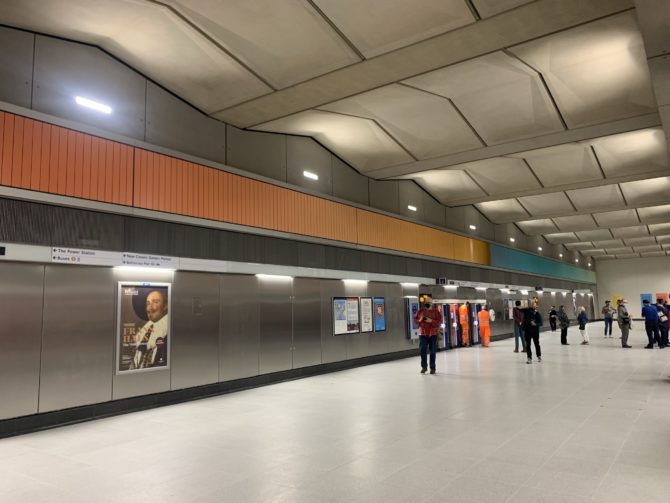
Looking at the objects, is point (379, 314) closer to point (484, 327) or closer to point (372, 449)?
point (484, 327)

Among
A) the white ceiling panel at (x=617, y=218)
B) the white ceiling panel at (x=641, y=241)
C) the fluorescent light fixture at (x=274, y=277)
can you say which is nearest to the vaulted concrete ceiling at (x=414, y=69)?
the fluorescent light fixture at (x=274, y=277)

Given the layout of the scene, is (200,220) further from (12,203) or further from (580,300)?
(580,300)

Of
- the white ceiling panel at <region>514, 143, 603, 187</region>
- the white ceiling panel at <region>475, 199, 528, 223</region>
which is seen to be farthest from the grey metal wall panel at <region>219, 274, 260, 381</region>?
the white ceiling panel at <region>475, 199, 528, 223</region>

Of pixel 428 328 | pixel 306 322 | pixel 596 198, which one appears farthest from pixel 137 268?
pixel 596 198

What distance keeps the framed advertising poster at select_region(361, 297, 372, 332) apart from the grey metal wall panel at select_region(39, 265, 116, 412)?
6.91 metres

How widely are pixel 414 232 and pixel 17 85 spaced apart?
440 inches

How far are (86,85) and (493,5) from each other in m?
5.84

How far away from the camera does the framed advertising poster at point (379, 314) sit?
13236 millimetres

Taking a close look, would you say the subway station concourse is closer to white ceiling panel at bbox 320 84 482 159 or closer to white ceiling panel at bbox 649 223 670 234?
white ceiling panel at bbox 320 84 482 159

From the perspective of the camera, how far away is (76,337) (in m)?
6.77

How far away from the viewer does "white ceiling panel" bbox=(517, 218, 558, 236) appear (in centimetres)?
2431

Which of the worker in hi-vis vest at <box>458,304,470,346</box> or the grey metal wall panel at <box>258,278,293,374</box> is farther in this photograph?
the worker in hi-vis vest at <box>458,304,470,346</box>

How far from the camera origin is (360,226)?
1264 cm

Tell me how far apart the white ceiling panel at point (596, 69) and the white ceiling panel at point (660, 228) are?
780 inches
